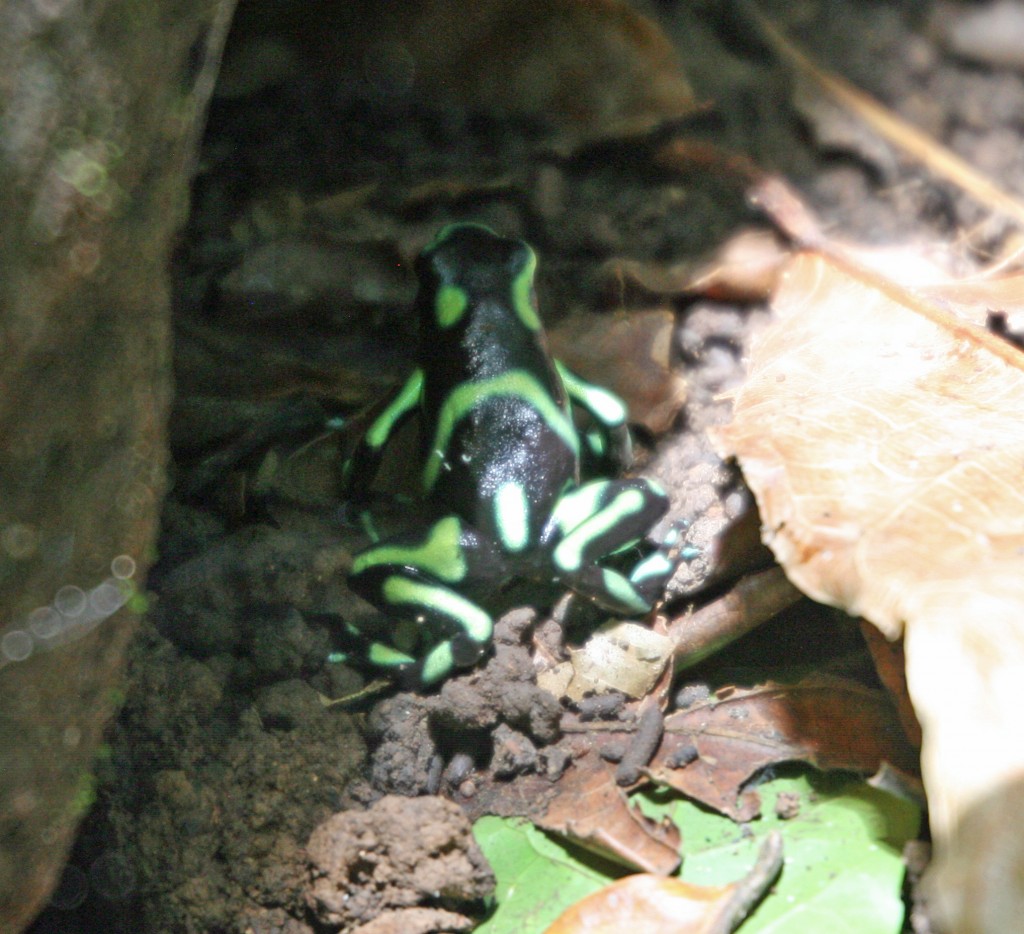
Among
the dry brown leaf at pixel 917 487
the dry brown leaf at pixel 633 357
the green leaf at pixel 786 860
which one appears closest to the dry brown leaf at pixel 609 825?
the green leaf at pixel 786 860

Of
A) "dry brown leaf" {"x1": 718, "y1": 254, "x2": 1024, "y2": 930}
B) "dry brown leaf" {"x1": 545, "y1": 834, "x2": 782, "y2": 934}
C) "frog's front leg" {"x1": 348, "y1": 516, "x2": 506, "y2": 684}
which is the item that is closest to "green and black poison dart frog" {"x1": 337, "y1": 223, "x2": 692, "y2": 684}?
"frog's front leg" {"x1": 348, "y1": 516, "x2": 506, "y2": 684}

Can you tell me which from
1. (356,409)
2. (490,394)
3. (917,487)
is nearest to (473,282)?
(490,394)

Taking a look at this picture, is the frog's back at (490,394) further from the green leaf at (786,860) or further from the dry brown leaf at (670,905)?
the dry brown leaf at (670,905)

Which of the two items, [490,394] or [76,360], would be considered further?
[490,394]

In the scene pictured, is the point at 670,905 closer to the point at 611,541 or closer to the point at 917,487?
the point at 917,487

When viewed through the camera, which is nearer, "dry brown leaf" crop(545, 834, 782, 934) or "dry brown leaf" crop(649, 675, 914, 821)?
"dry brown leaf" crop(545, 834, 782, 934)

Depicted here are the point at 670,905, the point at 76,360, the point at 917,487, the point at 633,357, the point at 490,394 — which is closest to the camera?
the point at 76,360

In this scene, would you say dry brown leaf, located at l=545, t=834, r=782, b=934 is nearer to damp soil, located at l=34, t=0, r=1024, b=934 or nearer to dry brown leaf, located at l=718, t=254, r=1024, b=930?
damp soil, located at l=34, t=0, r=1024, b=934
